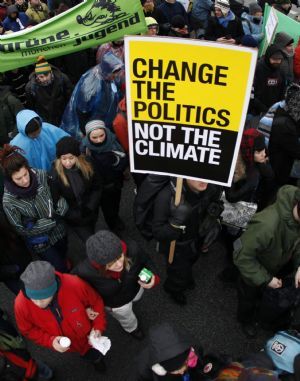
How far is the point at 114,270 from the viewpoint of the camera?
2.79m

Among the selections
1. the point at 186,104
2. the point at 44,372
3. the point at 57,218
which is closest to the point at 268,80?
the point at 186,104

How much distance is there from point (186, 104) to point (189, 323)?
2.47 m

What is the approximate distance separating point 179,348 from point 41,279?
3.27 ft

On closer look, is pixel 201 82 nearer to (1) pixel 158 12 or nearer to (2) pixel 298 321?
(2) pixel 298 321

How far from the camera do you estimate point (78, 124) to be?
193 inches

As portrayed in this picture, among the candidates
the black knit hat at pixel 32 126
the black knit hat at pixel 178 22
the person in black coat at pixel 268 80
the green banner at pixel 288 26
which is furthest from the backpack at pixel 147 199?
the black knit hat at pixel 178 22

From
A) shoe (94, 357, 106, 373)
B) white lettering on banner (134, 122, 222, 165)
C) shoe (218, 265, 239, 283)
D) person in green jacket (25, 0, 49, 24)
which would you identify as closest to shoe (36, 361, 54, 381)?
shoe (94, 357, 106, 373)

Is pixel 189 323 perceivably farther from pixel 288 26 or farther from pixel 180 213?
pixel 288 26

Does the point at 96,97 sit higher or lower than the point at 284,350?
higher

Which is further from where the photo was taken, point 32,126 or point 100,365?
point 32,126

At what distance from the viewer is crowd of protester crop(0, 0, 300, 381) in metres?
2.62

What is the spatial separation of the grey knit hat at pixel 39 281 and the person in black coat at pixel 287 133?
275 cm

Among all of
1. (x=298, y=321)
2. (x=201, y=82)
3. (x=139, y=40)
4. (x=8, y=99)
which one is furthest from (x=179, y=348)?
(x=8, y=99)

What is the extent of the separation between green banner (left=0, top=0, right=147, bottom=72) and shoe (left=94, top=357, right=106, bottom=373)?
12.0 feet
